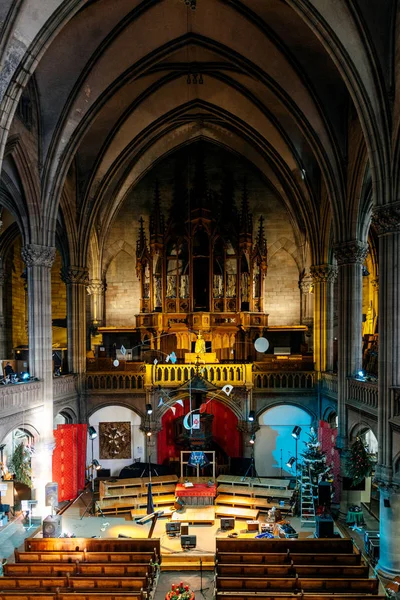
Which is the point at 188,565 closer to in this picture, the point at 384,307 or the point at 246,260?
the point at 384,307

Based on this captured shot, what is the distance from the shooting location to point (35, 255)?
1934 cm

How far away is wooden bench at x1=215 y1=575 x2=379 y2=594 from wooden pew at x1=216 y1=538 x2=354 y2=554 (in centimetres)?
220

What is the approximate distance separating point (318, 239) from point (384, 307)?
10.8m

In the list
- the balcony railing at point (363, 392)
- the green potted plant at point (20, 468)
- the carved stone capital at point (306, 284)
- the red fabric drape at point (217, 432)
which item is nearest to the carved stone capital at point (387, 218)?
the balcony railing at point (363, 392)

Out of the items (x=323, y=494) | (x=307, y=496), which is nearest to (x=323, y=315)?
(x=307, y=496)

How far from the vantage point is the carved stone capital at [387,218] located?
14.0m

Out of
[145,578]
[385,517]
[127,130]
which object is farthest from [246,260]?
[145,578]

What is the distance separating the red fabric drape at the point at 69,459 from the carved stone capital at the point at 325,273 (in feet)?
42.3

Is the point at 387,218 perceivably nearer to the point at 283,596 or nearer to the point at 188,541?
the point at 283,596

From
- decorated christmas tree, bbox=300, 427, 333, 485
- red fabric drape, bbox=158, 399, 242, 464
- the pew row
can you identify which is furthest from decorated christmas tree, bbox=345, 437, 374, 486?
red fabric drape, bbox=158, 399, 242, 464

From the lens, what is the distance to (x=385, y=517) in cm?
1413

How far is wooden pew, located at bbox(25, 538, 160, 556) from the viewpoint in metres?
14.1

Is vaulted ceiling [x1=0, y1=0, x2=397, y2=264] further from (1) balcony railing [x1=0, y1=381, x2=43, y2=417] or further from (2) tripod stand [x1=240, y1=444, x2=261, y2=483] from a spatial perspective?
(2) tripod stand [x1=240, y1=444, x2=261, y2=483]

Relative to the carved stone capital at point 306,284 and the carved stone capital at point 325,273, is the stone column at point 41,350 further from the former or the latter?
the carved stone capital at point 306,284
